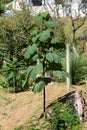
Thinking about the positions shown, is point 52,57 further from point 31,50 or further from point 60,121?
point 60,121

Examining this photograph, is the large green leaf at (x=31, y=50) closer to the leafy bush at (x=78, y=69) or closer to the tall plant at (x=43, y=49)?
the tall plant at (x=43, y=49)

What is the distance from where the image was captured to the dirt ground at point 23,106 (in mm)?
9391

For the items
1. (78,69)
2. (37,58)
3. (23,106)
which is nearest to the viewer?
(37,58)

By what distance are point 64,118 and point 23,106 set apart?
228 cm

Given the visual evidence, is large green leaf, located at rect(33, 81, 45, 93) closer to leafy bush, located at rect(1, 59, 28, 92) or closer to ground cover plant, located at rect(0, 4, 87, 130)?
ground cover plant, located at rect(0, 4, 87, 130)

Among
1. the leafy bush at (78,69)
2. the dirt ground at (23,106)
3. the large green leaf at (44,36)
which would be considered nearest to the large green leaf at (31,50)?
the large green leaf at (44,36)

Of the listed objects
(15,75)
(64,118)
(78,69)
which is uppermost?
(64,118)

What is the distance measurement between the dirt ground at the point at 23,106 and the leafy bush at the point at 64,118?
1.01m

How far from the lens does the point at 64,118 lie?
26.1 feet

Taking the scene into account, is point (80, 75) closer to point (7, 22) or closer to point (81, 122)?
point (81, 122)

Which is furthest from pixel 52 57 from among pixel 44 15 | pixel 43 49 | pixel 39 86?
pixel 44 15

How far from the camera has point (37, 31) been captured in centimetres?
867

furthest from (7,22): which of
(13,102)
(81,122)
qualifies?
(81,122)

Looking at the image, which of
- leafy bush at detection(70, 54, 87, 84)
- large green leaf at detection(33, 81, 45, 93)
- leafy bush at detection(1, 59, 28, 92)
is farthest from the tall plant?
leafy bush at detection(1, 59, 28, 92)
